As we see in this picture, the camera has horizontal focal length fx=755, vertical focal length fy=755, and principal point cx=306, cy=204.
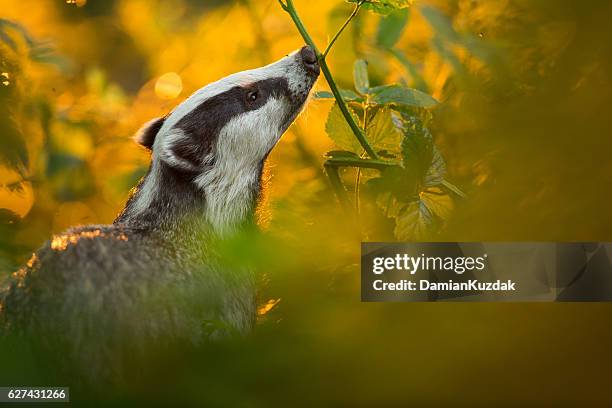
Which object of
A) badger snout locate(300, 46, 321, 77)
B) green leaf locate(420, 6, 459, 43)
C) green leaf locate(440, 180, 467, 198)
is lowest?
green leaf locate(440, 180, 467, 198)

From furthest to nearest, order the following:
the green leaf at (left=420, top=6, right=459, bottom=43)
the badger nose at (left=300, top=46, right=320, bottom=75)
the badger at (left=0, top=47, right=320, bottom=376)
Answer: the badger nose at (left=300, top=46, right=320, bottom=75)
the green leaf at (left=420, top=6, right=459, bottom=43)
the badger at (left=0, top=47, right=320, bottom=376)

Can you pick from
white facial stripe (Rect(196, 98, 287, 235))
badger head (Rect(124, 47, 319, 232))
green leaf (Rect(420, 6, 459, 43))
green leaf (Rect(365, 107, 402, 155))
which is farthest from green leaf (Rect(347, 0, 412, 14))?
white facial stripe (Rect(196, 98, 287, 235))

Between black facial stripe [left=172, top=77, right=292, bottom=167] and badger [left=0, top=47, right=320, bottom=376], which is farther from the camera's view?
black facial stripe [left=172, top=77, right=292, bottom=167]

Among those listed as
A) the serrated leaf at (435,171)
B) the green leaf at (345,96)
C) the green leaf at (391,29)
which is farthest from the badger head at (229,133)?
the serrated leaf at (435,171)

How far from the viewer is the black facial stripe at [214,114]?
2330mm

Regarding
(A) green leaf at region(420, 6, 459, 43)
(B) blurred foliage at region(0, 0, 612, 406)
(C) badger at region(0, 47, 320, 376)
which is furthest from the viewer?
(A) green leaf at region(420, 6, 459, 43)

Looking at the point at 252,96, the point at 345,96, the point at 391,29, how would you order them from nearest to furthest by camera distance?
the point at 345,96
the point at 391,29
the point at 252,96

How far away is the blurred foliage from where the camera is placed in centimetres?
119

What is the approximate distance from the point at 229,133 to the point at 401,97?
728 millimetres

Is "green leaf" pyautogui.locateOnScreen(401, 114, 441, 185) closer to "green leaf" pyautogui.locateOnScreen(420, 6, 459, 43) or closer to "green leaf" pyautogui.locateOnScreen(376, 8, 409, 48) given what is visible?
"green leaf" pyautogui.locateOnScreen(420, 6, 459, 43)

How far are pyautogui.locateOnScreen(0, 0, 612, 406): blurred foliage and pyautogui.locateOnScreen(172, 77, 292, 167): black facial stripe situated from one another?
18cm

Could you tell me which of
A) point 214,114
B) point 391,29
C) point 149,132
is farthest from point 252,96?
point 391,29

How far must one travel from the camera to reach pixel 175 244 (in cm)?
218

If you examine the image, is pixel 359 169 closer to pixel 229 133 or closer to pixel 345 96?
pixel 345 96
